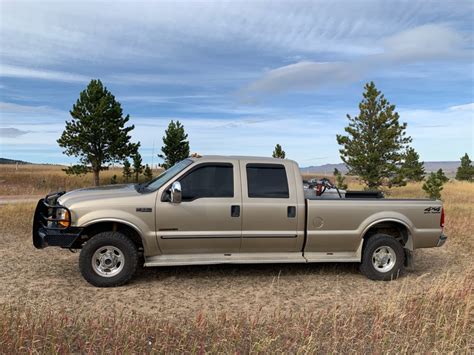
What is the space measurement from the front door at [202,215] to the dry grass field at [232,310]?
61 centimetres

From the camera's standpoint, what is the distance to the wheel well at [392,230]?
6.63 metres

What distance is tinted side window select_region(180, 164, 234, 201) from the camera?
5.98 meters

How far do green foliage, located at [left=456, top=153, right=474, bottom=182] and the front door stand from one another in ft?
169

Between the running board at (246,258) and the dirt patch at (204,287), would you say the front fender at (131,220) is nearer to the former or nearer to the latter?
the running board at (246,258)

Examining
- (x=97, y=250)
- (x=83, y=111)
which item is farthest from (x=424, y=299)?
(x=83, y=111)

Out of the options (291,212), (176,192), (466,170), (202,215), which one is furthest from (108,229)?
(466,170)

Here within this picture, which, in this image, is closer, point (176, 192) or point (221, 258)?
point (176, 192)

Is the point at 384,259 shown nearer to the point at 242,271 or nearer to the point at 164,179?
the point at 242,271

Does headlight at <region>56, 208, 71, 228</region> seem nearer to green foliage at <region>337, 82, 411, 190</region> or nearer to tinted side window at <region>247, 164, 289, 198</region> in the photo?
tinted side window at <region>247, 164, 289, 198</region>

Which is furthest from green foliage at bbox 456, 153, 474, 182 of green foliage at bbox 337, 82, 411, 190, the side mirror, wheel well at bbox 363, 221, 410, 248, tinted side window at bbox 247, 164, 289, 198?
the side mirror

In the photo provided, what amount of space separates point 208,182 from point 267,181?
0.93 metres

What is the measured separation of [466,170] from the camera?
50.1 meters

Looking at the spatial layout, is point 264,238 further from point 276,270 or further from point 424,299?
point 424,299

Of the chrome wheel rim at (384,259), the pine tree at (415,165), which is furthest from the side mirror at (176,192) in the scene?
the pine tree at (415,165)
